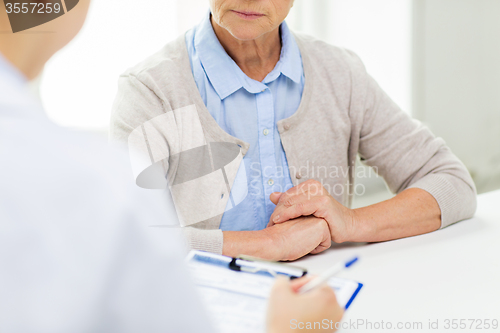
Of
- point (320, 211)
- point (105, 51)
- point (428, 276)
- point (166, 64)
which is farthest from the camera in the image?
point (105, 51)

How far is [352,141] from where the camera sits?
1.18 m

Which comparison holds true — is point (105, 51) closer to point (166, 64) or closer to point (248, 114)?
point (166, 64)

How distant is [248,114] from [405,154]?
1.36 feet

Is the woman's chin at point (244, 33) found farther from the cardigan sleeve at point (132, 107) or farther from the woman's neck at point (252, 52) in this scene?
the cardigan sleeve at point (132, 107)

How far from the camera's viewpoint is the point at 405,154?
3.67 ft

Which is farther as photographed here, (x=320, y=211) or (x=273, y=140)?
(x=273, y=140)

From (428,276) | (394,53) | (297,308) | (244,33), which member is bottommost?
(428,276)

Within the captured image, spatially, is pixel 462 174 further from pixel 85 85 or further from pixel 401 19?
pixel 401 19

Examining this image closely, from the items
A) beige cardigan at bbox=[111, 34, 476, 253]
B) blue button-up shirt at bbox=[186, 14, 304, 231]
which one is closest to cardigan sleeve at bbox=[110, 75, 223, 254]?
beige cardigan at bbox=[111, 34, 476, 253]

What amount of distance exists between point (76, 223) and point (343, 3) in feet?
6.45

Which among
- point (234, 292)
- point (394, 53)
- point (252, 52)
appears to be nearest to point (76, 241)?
point (234, 292)

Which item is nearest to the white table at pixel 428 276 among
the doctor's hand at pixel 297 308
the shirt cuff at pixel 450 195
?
the shirt cuff at pixel 450 195

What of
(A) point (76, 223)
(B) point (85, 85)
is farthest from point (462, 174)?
(B) point (85, 85)

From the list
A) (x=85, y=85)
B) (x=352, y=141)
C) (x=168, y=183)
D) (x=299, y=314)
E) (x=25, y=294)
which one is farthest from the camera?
(x=85, y=85)
